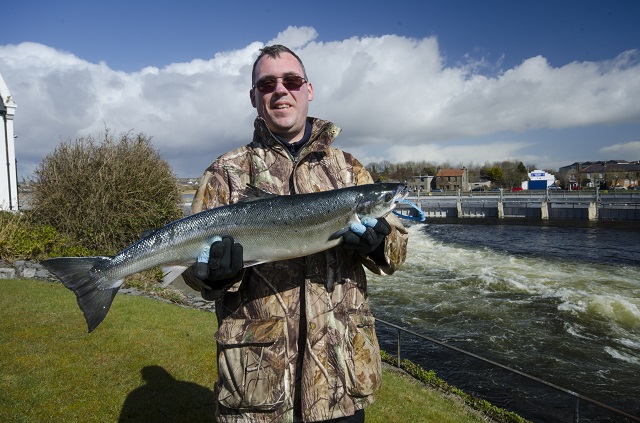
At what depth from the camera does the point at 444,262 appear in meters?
30.7

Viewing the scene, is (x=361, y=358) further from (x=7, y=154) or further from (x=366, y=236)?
(x=7, y=154)

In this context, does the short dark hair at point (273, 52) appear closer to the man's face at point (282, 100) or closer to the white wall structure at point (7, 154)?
the man's face at point (282, 100)

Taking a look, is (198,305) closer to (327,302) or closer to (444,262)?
(327,302)

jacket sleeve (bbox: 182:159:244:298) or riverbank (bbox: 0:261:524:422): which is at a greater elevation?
jacket sleeve (bbox: 182:159:244:298)

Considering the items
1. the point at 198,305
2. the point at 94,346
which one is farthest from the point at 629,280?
the point at 94,346

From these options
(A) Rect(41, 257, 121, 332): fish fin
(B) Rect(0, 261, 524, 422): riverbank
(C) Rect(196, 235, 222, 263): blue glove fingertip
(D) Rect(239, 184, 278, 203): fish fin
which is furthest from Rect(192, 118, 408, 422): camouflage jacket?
(B) Rect(0, 261, 524, 422): riverbank

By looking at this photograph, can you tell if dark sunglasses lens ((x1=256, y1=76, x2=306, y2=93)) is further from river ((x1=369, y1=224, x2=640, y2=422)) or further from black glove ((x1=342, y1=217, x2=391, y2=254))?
river ((x1=369, y1=224, x2=640, y2=422))

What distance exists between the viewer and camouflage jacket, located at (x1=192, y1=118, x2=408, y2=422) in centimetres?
289

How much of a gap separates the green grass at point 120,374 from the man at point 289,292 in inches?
179

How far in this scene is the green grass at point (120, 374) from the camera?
6691 millimetres

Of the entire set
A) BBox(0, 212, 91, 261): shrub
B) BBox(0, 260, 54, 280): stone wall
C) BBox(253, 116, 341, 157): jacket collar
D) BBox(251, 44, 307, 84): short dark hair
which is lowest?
BBox(0, 260, 54, 280): stone wall

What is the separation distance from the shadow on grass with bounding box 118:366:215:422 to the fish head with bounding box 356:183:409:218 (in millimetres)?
5152

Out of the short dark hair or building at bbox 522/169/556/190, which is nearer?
the short dark hair

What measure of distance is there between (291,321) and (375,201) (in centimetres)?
114
